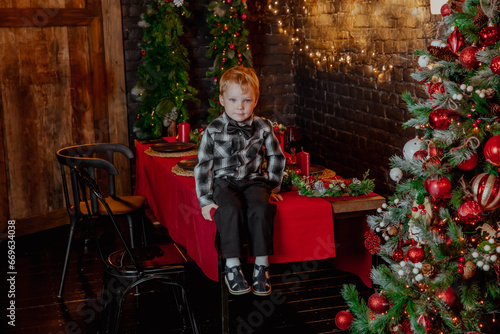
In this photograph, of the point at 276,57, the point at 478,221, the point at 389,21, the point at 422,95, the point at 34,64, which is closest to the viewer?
the point at 478,221

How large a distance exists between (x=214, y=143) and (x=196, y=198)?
276 mm

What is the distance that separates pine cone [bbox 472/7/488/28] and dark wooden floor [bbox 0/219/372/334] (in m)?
1.65

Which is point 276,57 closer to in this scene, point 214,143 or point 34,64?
point 34,64

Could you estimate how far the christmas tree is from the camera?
1955 millimetres

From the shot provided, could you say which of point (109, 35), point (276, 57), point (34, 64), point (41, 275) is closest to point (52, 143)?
point (34, 64)

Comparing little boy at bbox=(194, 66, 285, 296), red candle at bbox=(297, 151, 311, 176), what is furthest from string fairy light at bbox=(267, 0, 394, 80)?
little boy at bbox=(194, 66, 285, 296)

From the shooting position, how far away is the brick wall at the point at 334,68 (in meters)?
3.96

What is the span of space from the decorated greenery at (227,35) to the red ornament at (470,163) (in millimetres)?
3074

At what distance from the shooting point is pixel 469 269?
79.0 inches

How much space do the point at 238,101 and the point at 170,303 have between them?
125 cm

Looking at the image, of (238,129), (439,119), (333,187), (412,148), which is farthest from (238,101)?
(439,119)

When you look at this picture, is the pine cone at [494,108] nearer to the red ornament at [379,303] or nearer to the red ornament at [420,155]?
the red ornament at [420,155]

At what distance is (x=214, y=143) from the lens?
2.82 meters

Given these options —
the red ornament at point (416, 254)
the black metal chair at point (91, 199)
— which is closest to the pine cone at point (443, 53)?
the red ornament at point (416, 254)
